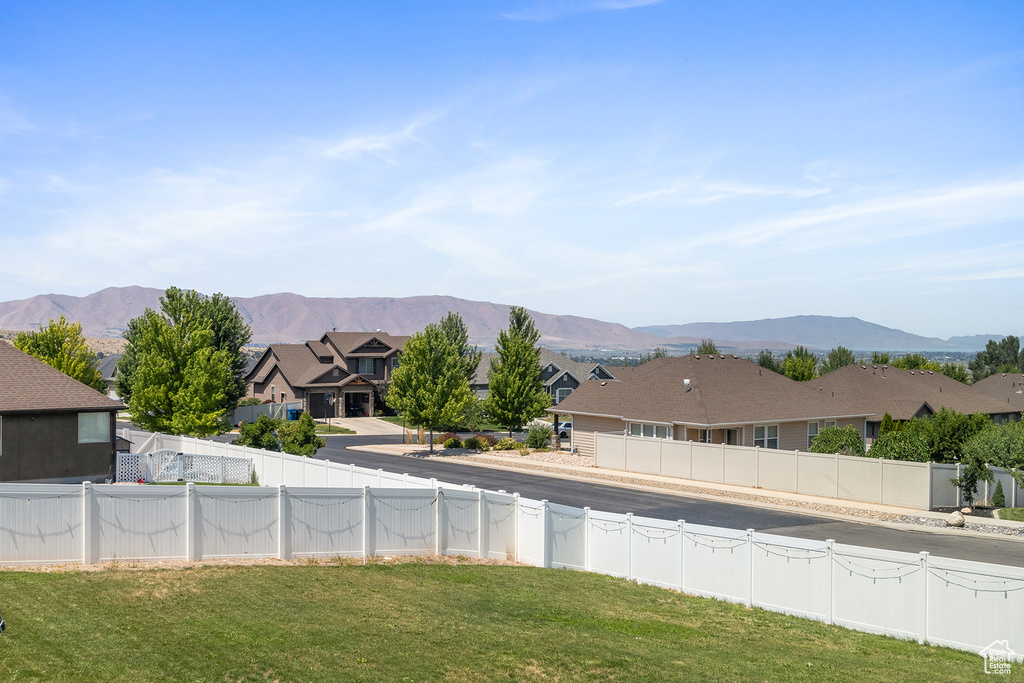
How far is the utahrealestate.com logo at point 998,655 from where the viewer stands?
14.7 meters

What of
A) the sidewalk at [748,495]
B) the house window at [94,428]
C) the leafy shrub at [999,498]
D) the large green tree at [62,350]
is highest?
the large green tree at [62,350]

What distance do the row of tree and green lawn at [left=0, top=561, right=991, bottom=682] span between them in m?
36.6

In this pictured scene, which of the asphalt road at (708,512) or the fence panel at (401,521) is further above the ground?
the fence panel at (401,521)

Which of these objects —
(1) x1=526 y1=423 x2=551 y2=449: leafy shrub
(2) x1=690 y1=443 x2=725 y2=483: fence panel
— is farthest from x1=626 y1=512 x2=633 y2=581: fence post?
(1) x1=526 y1=423 x2=551 y2=449: leafy shrub

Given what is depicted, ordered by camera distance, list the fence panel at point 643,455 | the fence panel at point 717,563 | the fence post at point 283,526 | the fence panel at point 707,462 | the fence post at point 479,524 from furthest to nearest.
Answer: the fence panel at point 643,455
the fence panel at point 707,462
the fence post at point 479,524
the fence post at point 283,526
the fence panel at point 717,563

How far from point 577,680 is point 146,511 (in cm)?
1048

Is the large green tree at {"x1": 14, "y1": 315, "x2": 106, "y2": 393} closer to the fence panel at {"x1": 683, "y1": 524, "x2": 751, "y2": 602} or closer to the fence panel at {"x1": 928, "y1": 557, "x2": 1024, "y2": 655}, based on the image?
the fence panel at {"x1": 683, "y1": 524, "x2": 751, "y2": 602}

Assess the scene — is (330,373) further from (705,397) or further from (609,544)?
(609,544)

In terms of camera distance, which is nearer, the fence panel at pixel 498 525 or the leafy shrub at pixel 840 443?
the fence panel at pixel 498 525

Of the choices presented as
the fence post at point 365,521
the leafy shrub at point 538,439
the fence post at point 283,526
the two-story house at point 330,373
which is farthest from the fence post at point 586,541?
the two-story house at point 330,373

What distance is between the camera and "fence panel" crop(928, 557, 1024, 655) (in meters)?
15.0

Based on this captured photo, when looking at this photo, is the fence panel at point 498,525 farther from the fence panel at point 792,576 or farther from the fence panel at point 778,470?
the fence panel at point 778,470

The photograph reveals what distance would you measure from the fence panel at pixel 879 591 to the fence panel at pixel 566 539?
21.6ft

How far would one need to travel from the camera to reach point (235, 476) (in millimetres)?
37344
